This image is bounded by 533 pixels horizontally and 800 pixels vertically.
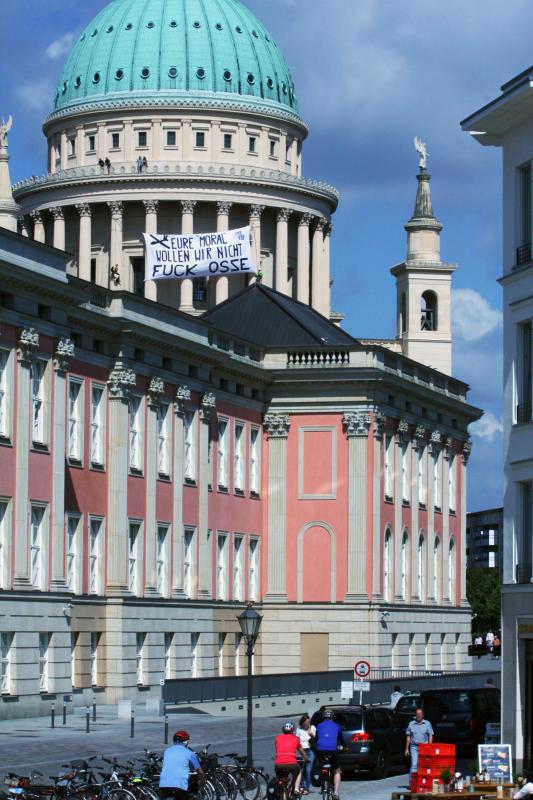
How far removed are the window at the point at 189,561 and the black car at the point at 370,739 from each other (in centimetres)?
3006

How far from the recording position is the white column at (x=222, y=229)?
12600 centimetres

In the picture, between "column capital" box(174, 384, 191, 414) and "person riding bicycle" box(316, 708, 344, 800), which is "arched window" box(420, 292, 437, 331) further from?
"person riding bicycle" box(316, 708, 344, 800)

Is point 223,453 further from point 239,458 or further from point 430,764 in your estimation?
point 430,764

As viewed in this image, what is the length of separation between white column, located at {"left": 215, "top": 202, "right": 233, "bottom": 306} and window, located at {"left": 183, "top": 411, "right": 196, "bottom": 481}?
3800 cm

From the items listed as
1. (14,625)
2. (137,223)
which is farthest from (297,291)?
(14,625)

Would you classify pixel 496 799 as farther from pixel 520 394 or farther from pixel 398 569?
pixel 398 569

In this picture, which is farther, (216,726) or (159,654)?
(159,654)

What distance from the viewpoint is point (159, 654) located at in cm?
8262

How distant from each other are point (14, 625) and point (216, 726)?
647cm

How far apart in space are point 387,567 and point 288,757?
54.6 meters

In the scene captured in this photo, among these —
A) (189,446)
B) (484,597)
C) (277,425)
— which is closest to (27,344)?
(189,446)

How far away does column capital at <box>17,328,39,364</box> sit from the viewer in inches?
2719

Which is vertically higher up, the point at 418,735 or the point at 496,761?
the point at 418,735

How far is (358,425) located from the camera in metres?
95.6
